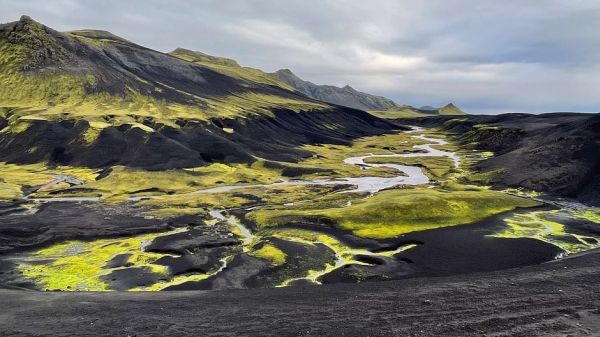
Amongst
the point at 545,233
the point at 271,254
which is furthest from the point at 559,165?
the point at 271,254

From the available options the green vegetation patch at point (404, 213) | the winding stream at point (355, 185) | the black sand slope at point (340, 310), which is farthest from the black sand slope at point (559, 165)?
the black sand slope at point (340, 310)

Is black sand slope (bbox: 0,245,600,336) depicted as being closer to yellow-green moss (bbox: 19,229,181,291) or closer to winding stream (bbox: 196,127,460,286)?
yellow-green moss (bbox: 19,229,181,291)

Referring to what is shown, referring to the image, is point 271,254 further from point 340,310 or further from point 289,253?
point 340,310

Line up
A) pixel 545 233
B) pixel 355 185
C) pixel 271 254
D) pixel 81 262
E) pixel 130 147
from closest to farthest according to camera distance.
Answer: pixel 81 262 → pixel 271 254 → pixel 545 233 → pixel 355 185 → pixel 130 147

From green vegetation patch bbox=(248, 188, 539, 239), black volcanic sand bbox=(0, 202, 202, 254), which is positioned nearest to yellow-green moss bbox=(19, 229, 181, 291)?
black volcanic sand bbox=(0, 202, 202, 254)

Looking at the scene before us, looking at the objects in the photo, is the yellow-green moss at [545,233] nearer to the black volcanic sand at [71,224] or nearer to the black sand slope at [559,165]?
the black sand slope at [559,165]

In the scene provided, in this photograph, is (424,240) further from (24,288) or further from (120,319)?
(24,288)

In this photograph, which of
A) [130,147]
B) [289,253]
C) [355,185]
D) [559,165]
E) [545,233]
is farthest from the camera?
[130,147]

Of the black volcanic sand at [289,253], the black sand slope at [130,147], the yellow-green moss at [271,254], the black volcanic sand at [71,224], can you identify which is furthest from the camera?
the black sand slope at [130,147]
